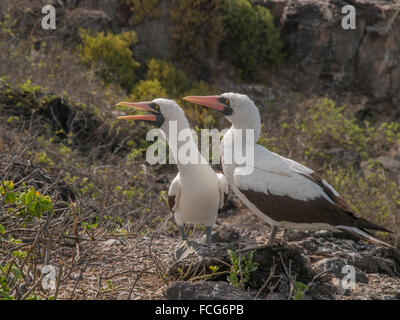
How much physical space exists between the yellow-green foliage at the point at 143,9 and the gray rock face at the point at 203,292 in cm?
899

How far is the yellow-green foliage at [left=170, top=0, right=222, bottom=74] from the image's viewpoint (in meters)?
10.5

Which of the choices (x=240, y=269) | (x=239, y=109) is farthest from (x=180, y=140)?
(x=240, y=269)

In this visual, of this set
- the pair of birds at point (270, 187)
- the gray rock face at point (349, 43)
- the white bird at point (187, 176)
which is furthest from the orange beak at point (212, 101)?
the gray rock face at point (349, 43)

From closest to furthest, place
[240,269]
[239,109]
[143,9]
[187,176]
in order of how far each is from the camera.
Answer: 1. [240,269]
2. [239,109]
3. [187,176]
4. [143,9]

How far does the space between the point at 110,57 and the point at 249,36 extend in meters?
3.40

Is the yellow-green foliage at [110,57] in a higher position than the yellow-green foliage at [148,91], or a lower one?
higher

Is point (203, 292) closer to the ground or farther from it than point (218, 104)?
closer to the ground

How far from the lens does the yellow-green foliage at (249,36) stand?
36.1ft

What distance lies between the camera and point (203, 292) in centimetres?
241

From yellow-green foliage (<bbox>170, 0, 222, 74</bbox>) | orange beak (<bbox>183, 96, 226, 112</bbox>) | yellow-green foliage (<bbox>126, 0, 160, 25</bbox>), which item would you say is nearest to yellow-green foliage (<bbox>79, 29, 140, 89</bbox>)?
yellow-green foliage (<bbox>126, 0, 160, 25</bbox>)

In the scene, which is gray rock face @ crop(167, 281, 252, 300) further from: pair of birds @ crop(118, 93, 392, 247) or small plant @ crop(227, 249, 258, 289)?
pair of birds @ crop(118, 93, 392, 247)

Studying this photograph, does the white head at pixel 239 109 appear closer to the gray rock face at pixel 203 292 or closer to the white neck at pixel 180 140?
the white neck at pixel 180 140

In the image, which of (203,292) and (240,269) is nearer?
(203,292)

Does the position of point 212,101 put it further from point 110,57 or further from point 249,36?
point 249,36
